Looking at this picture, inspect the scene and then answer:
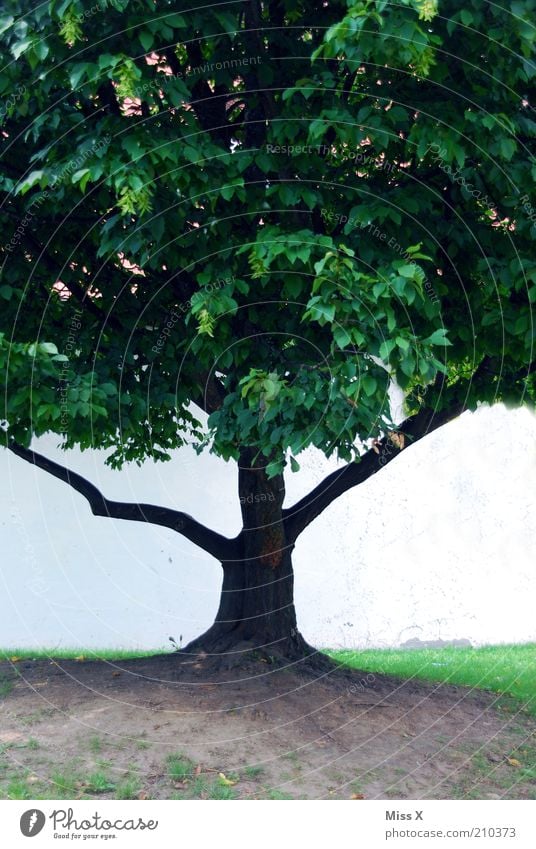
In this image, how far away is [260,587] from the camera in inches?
351

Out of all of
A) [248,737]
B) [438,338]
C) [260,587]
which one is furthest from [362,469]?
[438,338]

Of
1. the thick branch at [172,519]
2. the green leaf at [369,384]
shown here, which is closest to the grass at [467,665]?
the thick branch at [172,519]

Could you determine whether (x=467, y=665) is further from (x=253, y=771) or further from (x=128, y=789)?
(x=128, y=789)

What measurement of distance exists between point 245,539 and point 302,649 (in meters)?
1.13

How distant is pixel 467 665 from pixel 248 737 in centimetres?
452

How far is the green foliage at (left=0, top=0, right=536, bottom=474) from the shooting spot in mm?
6094

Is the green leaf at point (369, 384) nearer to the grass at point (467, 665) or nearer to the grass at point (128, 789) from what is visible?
the grass at point (128, 789)

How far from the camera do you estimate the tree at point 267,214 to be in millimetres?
6102

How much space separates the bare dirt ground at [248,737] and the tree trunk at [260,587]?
320mm

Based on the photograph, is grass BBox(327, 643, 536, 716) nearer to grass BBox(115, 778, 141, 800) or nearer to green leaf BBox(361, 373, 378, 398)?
grass BBox(115, 778, 141, 800)

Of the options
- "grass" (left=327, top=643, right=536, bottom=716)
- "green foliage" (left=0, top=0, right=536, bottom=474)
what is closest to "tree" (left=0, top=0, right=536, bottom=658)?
"green foliage" (left=0, top=0, right=536, bottom=474)

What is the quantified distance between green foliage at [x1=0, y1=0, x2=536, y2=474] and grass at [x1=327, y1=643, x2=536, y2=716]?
3579 mm

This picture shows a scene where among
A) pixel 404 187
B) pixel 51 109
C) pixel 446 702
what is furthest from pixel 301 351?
pixel 446 702

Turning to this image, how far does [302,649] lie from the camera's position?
355 inches
